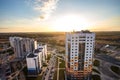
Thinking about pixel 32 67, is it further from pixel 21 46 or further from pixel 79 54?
pixel 21 46

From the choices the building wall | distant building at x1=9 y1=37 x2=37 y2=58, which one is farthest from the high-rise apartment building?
distant building at x1=9 y1=37 x2=37 y2=58

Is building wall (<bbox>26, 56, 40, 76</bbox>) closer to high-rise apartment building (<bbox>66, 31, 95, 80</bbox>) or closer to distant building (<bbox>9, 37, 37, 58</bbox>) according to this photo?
high-rise apartment building (<bbox>66, 31, 95, 80</bbox>)

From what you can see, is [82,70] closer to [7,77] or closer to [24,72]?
[24,72]

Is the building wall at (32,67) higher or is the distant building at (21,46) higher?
the distant building at (21,46)

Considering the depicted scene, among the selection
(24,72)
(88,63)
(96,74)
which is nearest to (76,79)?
(88,63)

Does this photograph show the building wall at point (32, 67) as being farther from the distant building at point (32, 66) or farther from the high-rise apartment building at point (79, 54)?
the high-rise apartment building at point (79, 54)

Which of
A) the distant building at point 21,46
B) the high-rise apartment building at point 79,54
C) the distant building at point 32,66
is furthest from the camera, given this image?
the distant building at point 21,46

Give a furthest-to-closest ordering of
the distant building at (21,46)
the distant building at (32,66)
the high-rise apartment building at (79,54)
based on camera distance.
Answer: the distant building at (21,46) < the distant building at (32,66) < the high-rise apartment building at (79,54)

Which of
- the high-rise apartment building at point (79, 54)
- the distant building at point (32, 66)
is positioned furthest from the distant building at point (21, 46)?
the high-rise apartment building at point (79, 54)

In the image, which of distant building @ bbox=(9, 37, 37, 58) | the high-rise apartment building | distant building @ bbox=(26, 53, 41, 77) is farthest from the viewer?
distant building @ bbox=(9, 37, 37, 58)
